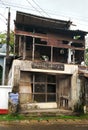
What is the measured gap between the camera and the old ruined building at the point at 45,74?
49.4ft

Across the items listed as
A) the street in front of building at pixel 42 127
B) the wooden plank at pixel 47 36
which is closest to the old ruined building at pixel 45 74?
the wooden plank at pixel 47 36

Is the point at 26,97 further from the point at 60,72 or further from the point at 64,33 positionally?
the point at 64,33

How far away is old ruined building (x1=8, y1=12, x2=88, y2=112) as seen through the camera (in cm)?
1505

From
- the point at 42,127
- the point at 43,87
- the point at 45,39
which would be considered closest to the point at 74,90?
the point at 43,87

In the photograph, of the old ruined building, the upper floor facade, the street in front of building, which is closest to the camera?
the street in front of building

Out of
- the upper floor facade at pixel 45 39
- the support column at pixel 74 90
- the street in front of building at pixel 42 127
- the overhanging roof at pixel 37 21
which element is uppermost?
the overhanging roof at pixel 37 21

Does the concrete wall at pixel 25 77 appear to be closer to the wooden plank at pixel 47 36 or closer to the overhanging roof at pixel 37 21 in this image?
the wooden plank at pixel 47 36

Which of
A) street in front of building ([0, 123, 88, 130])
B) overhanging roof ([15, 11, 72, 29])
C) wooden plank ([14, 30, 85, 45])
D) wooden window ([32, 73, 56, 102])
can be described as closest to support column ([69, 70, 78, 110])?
wooden window ([32, 73, 56, 102])

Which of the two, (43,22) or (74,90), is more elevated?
(43,22)

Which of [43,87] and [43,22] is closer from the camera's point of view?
[43,87]

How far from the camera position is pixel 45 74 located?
1636 centimetres

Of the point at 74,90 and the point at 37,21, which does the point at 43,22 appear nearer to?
the point at 37,21

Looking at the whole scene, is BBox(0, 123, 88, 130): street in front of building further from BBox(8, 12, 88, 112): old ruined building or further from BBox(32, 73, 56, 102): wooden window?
BBox(32, 73, 56, 102): wooden window

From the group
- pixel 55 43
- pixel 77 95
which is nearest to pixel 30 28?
pixel 55 43
